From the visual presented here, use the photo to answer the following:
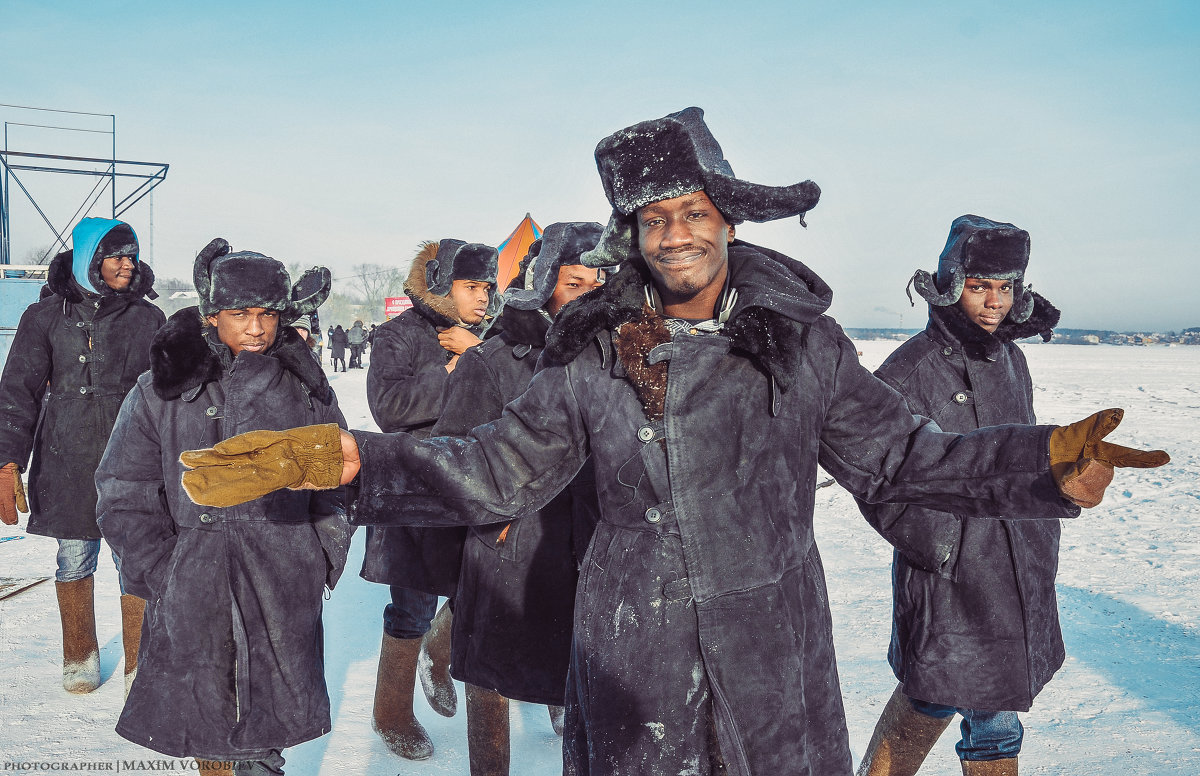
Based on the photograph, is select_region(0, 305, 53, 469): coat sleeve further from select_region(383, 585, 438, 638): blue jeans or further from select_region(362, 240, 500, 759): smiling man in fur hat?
select_region(383, 585, 438, 638): blue jeans

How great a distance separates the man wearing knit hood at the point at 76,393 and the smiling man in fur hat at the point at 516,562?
2.16 m

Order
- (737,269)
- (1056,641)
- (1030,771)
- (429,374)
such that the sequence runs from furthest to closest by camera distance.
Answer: (429,374) → (1030,771) → (1056,641) → (737,269)

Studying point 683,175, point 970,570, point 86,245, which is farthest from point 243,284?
point 970,570

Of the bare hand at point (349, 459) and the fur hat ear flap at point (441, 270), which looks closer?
the bare hand at point (349, 459)

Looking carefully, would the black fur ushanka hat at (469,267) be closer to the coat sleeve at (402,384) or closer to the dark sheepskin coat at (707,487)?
the coat sleeve at (402,384)

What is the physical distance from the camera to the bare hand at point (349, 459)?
1.79 metres

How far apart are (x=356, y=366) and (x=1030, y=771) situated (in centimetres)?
3081

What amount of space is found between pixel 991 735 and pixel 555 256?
2.17 m

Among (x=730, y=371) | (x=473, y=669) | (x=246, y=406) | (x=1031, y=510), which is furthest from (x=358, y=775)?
(x=1031, y=510)

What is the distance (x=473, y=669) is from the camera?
2.81 meters

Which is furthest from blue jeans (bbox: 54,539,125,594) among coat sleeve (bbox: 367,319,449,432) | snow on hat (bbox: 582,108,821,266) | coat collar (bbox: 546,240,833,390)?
snow on hat (bbox: 582,108,821,266)

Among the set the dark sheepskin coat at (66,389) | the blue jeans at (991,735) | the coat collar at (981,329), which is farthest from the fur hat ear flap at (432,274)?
the blue jeans at (991,735)

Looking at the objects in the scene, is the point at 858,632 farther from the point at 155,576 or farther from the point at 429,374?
the point at 155,576

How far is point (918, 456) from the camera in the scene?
190 centimetres
